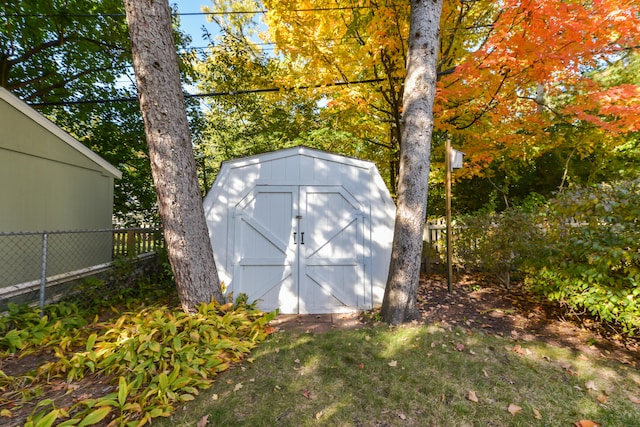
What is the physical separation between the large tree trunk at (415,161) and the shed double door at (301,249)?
0.95 m

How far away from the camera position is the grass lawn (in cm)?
234

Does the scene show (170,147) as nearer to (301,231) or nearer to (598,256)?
(301,231)

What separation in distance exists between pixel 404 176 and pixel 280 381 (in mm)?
2881

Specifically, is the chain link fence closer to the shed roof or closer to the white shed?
the shed roof

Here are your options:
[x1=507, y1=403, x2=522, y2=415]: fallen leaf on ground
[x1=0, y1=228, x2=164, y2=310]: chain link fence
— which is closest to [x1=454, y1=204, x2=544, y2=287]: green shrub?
[x1=507, y1=403, x2=522, y2=415]: fallen leaf on ground

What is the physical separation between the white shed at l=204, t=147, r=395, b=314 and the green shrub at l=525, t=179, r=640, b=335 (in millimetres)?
2290

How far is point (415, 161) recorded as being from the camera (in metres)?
4.01

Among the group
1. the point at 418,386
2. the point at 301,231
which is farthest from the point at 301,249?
the point at 418,386

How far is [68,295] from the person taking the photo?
4406 millimetres

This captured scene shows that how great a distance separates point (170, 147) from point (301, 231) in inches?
89.3

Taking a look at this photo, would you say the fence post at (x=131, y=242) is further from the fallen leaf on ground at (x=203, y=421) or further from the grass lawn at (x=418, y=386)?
the fallen leaf on ground at (x=203, y=421)

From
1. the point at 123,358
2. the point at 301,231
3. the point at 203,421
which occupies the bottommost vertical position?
the point at 203,421

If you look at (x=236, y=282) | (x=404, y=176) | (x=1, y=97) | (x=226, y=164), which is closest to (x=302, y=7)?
(x=226, y=164)

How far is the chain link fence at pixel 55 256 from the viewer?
13.0 feet
